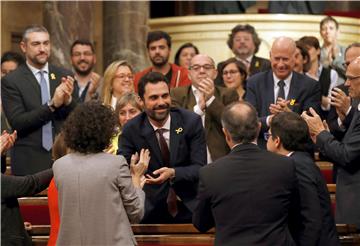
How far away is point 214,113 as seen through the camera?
8961 mm

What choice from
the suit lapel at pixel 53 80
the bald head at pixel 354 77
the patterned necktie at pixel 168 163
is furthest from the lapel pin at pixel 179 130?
the suit lapel at pixel 53 80

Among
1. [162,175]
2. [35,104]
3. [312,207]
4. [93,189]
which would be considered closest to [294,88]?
[162,175]

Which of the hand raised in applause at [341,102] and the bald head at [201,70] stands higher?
the bald head at [201,70]

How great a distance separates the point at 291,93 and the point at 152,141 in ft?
5.57

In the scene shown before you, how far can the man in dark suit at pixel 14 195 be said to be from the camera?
7078 millimetres

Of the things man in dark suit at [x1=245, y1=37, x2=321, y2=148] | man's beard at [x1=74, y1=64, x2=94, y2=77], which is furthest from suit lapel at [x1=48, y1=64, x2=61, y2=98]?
man in dark suit at [x1=245, y1=37, x2=321, y2=148]

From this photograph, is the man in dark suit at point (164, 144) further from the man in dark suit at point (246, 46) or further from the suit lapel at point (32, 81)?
the man in dark suit at point (246, 46)

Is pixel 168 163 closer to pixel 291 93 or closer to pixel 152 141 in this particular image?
pixel 152 141

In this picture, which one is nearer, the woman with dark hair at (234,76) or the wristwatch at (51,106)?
the wristwatch at (51,106)

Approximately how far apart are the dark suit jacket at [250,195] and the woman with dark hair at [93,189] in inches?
18.5

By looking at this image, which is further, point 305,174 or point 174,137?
point 174,137

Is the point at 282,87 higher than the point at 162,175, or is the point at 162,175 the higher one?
the point at 282,87

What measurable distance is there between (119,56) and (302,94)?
4845 millimetres

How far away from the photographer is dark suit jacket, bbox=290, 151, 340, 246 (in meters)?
6.66
